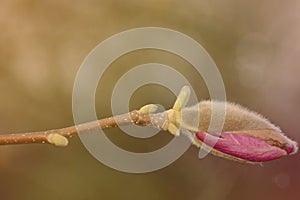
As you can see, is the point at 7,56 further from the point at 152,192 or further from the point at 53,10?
the point at 152,192

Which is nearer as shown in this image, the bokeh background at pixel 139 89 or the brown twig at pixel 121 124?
the brown twig at pixel 121 124

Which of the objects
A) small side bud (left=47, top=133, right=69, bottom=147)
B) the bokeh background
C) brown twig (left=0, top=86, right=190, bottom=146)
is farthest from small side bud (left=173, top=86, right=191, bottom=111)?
the bokeh background

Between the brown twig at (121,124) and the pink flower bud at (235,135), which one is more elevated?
the pink flower bud at (235,135)

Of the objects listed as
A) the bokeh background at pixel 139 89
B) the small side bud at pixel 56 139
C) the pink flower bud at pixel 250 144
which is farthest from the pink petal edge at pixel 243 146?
the bokeh background at pixel 139 89

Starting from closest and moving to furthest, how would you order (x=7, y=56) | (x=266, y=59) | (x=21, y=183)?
1. (x=21, y=183)
2. (x=7, y=56)
3. (x=266, y=59)

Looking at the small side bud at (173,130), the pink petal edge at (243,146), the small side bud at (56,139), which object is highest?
the pink petal edge at (243,146)

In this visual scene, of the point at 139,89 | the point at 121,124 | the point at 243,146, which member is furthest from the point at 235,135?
the point at 139,89

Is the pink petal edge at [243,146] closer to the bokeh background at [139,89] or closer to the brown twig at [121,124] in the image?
the brown twig at [121,124]

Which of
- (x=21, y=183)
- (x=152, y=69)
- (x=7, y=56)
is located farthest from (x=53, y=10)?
(x=21, y=183)
